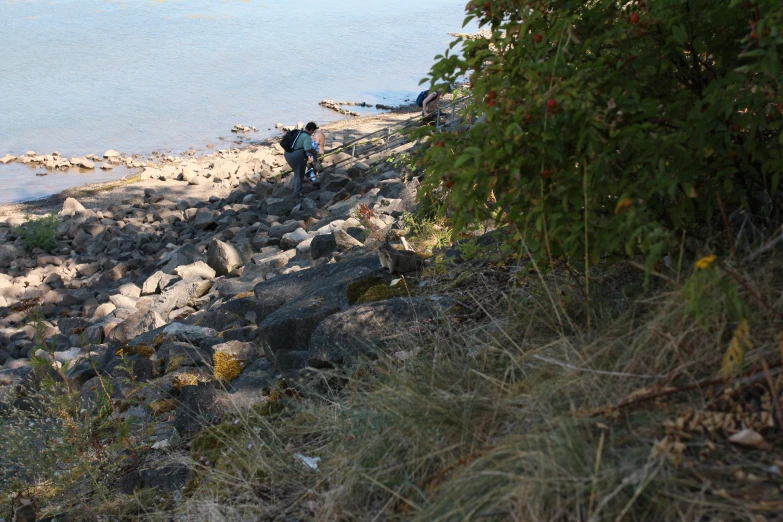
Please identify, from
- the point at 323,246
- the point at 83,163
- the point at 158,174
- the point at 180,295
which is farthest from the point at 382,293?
the point at 83,163

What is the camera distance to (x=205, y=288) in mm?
9312

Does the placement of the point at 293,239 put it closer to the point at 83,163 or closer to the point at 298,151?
the point at 298,151

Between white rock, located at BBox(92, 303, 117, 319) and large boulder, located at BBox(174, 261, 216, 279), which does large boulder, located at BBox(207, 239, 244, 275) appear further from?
white rock, located at BBox(92, 303, 117, 319)

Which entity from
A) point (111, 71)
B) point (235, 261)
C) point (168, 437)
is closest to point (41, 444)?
point (168, 437)

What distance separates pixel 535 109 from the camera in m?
3.11

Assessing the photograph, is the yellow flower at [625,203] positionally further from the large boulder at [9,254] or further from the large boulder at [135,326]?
the large boulder at [9,254]

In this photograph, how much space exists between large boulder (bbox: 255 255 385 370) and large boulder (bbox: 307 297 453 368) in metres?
0.25

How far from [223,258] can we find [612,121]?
7673 mm

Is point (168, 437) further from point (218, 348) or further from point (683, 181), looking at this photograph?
point (683, 181)

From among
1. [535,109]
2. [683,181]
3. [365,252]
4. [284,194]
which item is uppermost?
[535,109]

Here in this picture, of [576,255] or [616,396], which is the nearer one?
[616,396]

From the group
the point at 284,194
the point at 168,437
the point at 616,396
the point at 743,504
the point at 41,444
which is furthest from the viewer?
the point at 284,194

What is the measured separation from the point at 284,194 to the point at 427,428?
12.2 m

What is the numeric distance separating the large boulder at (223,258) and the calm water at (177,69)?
1046 centimetres
